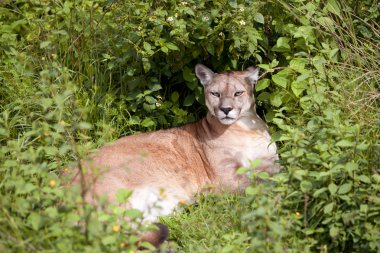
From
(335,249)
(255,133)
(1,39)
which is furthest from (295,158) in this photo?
(1,39)

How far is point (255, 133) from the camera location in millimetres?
6359

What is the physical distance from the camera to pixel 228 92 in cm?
622

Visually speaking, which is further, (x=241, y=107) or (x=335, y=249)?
(x=241, y=107)

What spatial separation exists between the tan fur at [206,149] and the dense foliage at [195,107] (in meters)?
0.18

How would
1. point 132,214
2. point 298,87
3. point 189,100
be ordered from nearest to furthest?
1. point 132,214
2. point 298,87
3. point 189,100

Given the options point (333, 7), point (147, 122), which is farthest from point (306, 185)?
point (147, 122)

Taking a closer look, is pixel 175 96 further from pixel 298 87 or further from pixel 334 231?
pixel 334 231

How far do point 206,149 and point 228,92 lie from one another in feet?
1.90

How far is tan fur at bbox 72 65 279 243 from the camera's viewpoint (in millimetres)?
5828

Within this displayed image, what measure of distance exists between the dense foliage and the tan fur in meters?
0.18

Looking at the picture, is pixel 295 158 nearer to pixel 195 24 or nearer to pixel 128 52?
pixel 195 24

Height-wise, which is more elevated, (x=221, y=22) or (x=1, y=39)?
(x=221, y=22)

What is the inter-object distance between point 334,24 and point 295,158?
2.12 metres

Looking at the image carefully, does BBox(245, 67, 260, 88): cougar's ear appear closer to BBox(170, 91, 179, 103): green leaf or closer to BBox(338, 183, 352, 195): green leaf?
BBox(170, 91, 179, 103): green leaf
